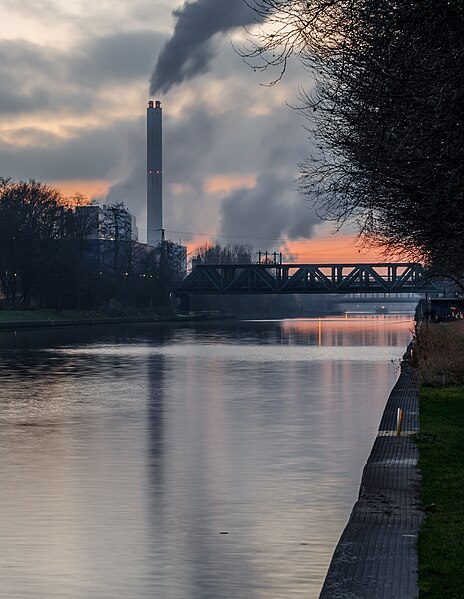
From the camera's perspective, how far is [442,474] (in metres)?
18.8

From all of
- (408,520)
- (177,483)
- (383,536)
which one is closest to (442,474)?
(408,520)

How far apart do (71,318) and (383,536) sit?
138 metres

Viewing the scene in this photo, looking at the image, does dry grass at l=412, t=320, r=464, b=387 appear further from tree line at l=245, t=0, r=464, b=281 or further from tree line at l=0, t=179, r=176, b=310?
tree line at l=0, t=179, r=176, b=310

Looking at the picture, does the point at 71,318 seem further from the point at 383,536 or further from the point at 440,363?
the point at 383,536

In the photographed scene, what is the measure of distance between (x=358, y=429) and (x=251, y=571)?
16647 mm

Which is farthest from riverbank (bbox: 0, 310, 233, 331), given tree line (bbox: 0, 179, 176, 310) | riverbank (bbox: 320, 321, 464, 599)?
riverbank (bbox: 320, 321, 464, 599)

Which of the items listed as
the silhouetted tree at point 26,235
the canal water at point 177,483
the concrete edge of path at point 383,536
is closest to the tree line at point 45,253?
the silhouetted tree at point 26,235

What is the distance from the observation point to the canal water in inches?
557

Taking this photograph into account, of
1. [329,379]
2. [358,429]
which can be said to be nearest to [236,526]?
[358,429]

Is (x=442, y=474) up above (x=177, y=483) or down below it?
above

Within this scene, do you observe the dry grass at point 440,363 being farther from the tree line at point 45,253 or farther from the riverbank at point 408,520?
the tree line at point 45,253

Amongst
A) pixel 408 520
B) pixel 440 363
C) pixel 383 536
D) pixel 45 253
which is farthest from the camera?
pixel 45 253

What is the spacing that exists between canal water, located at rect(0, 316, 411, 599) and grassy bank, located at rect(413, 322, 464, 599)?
1.41m

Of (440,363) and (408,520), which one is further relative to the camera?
(440,363)
